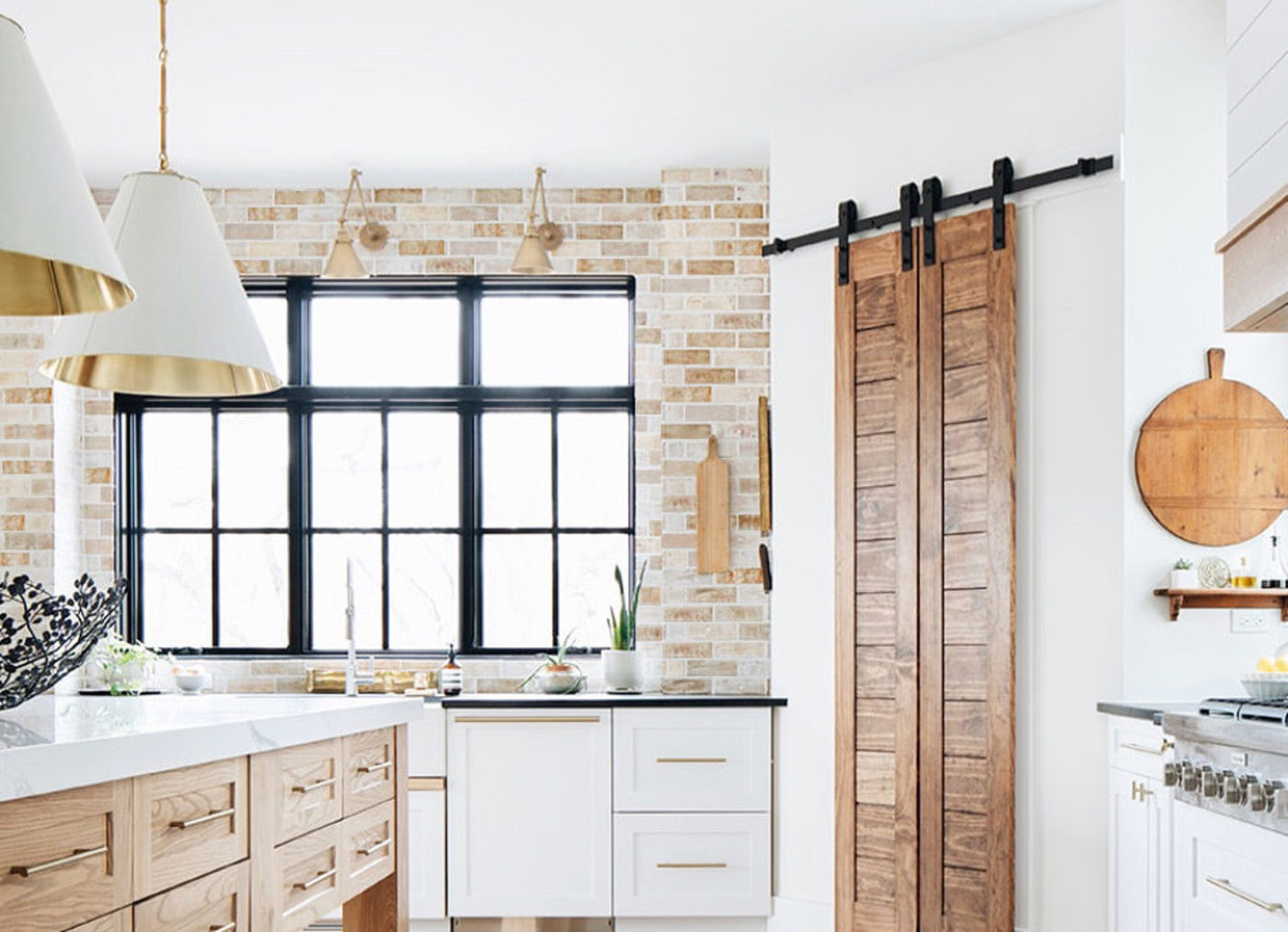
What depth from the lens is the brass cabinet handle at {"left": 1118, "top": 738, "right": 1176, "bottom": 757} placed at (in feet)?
11.8

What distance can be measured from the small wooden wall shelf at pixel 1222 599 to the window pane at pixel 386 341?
3034 mm

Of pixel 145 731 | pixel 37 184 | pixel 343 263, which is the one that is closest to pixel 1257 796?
pixel 145 731

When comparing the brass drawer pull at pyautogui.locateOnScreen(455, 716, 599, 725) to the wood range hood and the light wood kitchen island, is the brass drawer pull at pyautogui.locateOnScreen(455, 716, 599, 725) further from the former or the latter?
the wood range hood

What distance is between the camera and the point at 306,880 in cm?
280

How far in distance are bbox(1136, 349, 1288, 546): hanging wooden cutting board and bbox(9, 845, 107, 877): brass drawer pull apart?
3.03 meters

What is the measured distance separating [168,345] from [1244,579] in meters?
2.98

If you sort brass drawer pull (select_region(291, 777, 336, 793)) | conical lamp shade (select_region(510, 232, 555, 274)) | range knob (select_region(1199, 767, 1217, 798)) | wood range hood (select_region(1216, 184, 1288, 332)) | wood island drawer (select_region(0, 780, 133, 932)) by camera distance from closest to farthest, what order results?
wood island drawer (select_region(0, 780, 133, 932))
wood range hood (select_region(1216, 184, 1288, 332))
brass drawer pull (select_region(291, 777, 336, 793))
range knob (select_region(1199, 767, 1217, 798))
conical lamp shade (select_region(510, 232, 555, 274))

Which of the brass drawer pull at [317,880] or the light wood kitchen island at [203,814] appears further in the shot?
the brass drawer pull at [317,880]

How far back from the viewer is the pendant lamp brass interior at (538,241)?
18.1ft

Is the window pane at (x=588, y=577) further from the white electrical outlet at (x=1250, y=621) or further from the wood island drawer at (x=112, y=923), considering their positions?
the wood island drawer at (x=112, y=923)

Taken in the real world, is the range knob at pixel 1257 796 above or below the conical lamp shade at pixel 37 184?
below

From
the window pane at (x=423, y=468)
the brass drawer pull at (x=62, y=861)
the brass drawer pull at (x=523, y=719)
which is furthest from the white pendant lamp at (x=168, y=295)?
the window pane at (x=423, y=468)

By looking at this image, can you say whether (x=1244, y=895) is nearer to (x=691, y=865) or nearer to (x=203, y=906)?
(x=203, y=906)

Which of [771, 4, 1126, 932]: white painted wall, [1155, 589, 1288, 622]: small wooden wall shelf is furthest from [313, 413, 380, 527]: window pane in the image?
[1155, 589, 1288, 622]: small wooden wall shelf
